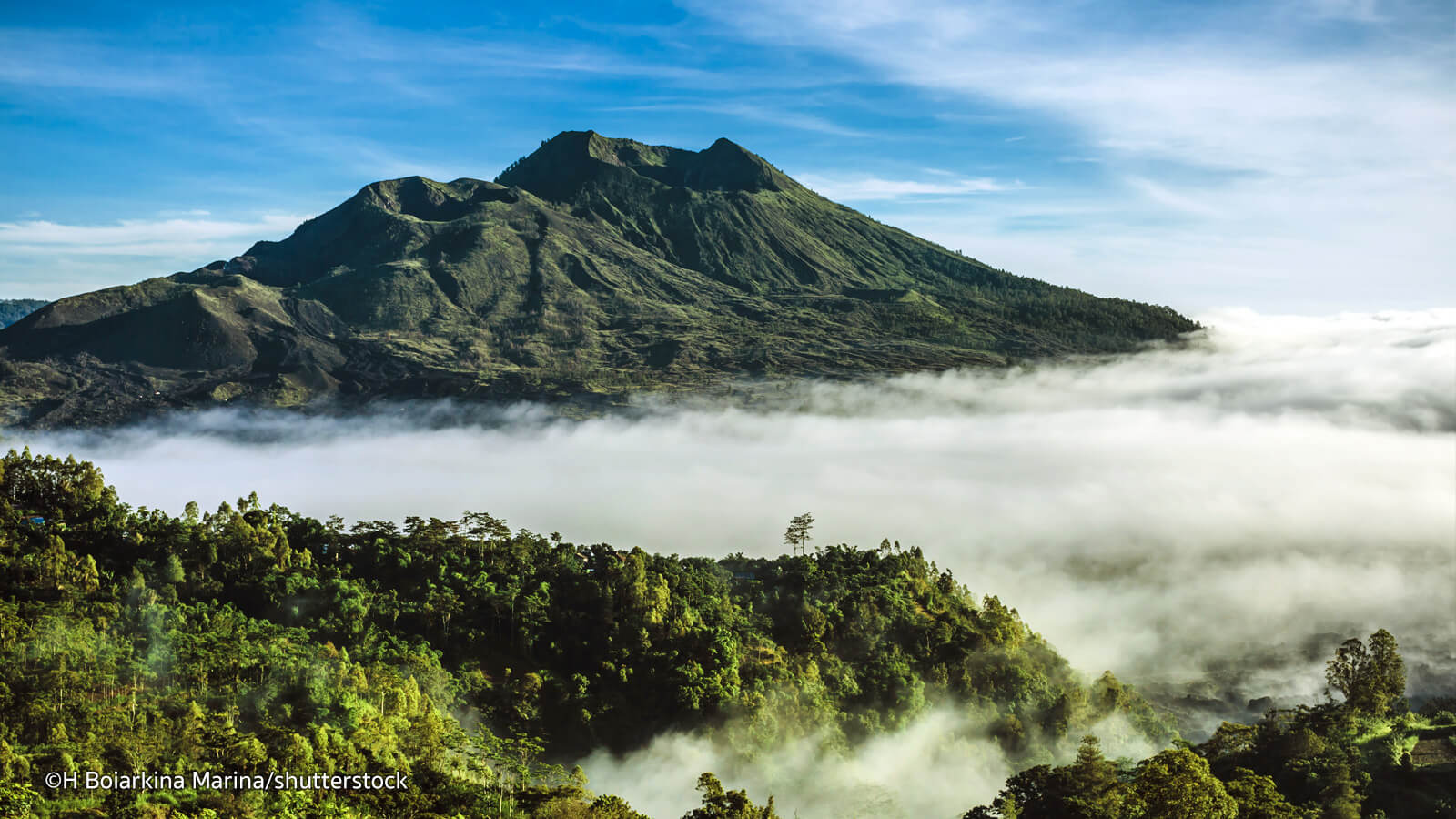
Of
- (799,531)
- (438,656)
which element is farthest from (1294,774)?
(438,656)

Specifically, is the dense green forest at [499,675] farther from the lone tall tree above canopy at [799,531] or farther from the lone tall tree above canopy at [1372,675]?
the lone tall tree above canopy at [799,531]

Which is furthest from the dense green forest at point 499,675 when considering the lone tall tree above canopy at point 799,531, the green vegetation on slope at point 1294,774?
the lone tall tree above canopy at point 799,531

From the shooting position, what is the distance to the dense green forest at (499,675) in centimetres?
4247

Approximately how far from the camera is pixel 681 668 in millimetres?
59625

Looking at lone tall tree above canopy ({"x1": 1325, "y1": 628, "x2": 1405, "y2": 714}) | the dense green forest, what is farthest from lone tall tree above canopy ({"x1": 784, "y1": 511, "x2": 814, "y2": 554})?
lone tall tree above canopy ({"x1": 1325, "y1": 628, "x2": 1405, "y2": 714})

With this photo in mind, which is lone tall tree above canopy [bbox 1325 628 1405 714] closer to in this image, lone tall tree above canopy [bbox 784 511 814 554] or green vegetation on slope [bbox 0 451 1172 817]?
green vegetation on slope [bbox 0 451 1172 817]

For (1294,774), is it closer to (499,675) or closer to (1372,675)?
(1372,675)

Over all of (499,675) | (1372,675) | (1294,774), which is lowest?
(1294,774)

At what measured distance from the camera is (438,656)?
59.2 m

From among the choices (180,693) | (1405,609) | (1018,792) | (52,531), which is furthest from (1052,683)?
(1405,609)

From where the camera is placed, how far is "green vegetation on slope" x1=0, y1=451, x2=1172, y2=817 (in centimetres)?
4278

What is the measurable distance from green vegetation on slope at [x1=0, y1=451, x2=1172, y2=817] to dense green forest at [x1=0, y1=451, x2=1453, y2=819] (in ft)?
0.54

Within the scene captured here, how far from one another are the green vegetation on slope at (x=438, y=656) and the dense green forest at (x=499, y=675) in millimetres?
164

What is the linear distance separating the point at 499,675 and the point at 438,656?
384 centimetres
